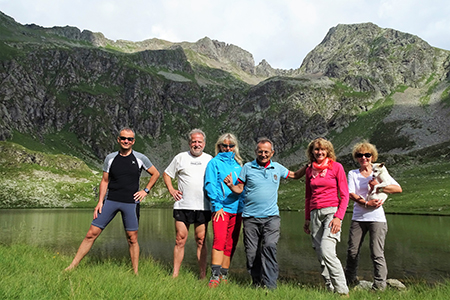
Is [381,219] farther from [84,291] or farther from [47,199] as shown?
[47,199]

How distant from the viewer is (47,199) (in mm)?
108500

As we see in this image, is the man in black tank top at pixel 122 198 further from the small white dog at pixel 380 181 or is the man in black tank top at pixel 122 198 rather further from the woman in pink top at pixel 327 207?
the small white dog at pixel 380 181

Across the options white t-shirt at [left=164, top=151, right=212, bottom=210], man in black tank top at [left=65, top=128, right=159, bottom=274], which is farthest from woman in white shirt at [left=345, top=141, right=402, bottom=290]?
man in black tank top at [left=65, top=128, right=159, bottom=274]

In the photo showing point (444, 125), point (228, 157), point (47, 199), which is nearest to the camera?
point (228, 157)

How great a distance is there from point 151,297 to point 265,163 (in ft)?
14.2

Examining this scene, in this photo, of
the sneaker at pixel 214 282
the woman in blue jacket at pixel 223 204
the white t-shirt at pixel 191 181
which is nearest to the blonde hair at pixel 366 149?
the woman in blue jacket at pixel 223 204

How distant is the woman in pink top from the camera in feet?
23.9

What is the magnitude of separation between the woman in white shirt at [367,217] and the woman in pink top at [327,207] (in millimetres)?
1269

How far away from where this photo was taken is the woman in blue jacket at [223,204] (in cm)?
788

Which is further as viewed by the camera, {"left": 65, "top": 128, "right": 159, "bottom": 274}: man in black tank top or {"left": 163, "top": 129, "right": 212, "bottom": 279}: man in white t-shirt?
{"left": 65, "top": 128, "right": 159, "bottom": 274}: man in black tank top

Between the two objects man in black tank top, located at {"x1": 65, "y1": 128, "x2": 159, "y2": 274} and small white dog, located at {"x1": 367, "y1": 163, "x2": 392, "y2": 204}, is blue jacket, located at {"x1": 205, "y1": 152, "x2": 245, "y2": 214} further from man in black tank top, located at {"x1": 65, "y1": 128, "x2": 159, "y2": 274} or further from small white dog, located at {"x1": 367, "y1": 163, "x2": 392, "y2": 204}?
small white dog, located at {"x1": 367, "y1": 163, "x2": 392, "y2": 204}

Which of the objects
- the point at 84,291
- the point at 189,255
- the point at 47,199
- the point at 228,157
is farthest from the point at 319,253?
the point at 47,199

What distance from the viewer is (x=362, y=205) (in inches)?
344

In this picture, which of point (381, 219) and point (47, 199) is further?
point (47, 199)
